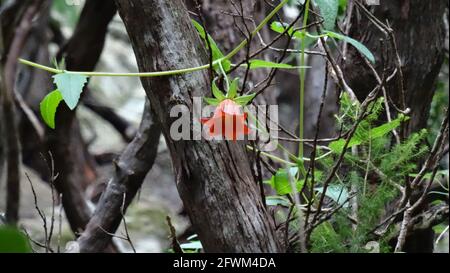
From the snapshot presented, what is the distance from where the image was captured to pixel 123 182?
1.64 metres

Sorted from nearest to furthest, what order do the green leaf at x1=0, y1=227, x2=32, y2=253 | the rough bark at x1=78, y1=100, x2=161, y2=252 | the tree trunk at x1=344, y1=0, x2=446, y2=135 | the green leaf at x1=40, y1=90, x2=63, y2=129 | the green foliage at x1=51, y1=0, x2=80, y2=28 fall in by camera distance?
the green leaf at x1=0, y1=227, x2=32, y2=253
the green leaf at x1=40, y1=90, x2=63, y2=129
the tree trunk at x1=344, y1=0, x2=446, y2=135
the rough bark at x1=78, y1=100, x2=161, y2=252
the green foliage at x1=51, y1=0, x2=80, y2=28

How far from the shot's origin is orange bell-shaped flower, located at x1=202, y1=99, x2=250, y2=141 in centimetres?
85

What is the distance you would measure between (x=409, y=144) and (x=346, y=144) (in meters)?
0.18

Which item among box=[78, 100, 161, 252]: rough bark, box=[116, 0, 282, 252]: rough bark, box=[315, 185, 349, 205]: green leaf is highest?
box=[116, 0, 282, 252]: rough bark

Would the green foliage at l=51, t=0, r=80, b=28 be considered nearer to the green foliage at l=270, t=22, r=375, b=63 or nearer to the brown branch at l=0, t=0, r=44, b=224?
the green foliage at l=270, t=22, r=375, b=63

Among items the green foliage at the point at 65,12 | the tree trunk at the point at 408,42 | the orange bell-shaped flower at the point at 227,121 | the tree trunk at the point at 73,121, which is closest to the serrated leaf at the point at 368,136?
the orange bell-shaped flower at the point at 227,121

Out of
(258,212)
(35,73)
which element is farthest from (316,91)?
(258,212)

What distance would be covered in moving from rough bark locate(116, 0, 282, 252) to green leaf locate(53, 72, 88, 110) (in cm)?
10

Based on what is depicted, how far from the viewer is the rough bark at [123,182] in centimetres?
160

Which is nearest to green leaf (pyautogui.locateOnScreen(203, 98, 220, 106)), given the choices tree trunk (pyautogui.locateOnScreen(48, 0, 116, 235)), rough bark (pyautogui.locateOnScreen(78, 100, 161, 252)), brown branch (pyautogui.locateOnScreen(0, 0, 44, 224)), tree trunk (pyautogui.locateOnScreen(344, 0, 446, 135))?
brown branch (pyautogui.locateOnScreen(0, 0, 44, 224))

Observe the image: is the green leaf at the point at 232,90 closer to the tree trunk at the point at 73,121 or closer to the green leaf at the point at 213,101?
the green leaf at the point at 213,101

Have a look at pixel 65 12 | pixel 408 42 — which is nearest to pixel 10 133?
pixel 408 42

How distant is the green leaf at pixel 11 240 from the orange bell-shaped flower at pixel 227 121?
1.27 ft

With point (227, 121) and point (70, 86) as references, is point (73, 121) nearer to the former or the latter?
point (70, 86)
